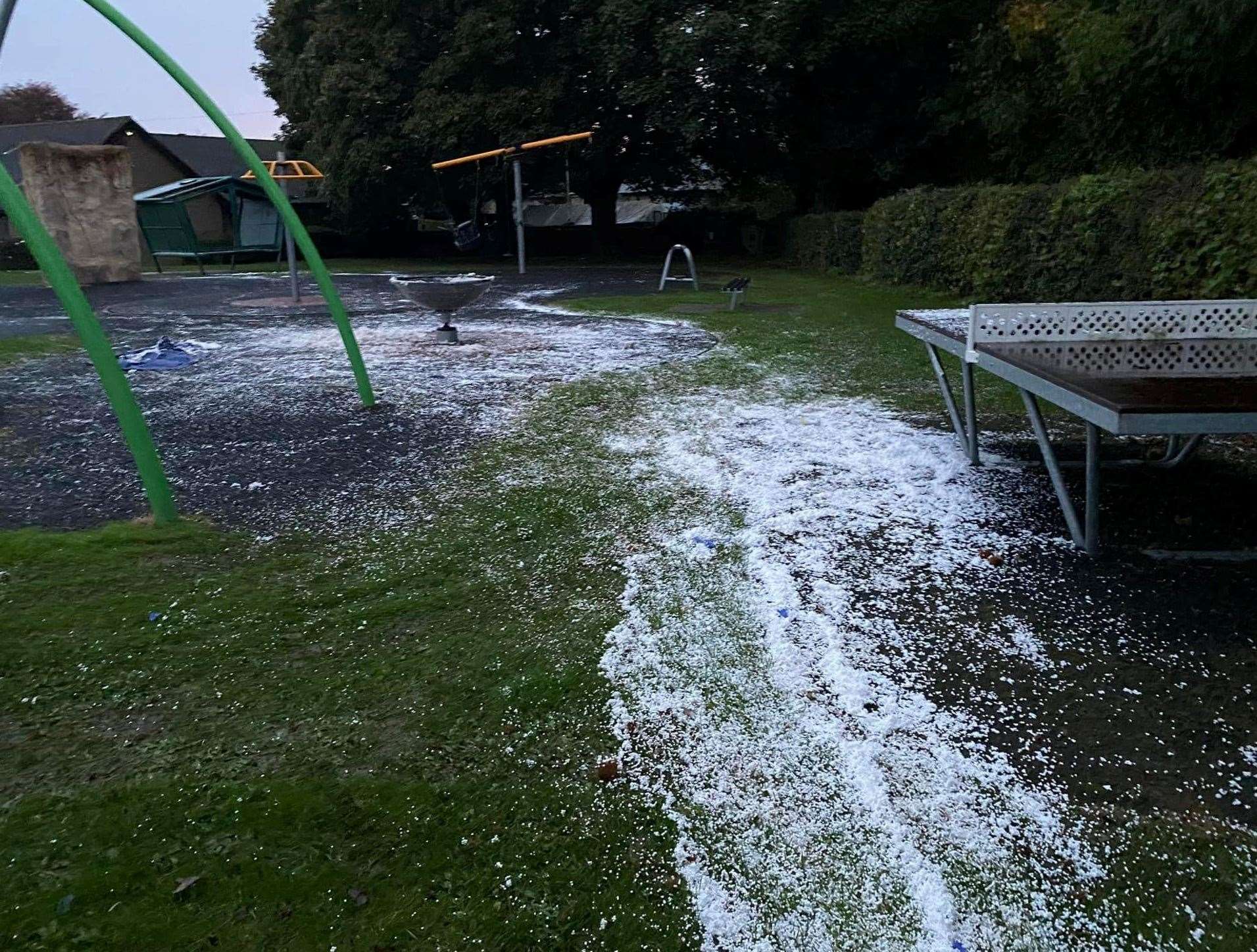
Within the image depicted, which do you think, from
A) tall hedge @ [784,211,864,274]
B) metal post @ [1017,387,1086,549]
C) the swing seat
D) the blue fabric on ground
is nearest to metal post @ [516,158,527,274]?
the swing seat

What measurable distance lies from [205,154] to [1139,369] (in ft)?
148

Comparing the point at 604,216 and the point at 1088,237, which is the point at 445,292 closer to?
the point at 1088,237

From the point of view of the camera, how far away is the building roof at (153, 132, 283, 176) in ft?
131

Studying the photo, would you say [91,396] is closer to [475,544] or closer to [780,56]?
[475,544]

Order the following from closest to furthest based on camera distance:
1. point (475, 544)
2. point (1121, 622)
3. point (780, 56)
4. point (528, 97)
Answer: point (1121, 622) → point (475, 544) → point (780, 56) → point (528, 97)

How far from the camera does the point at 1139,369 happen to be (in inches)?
151

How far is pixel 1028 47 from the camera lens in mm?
16406

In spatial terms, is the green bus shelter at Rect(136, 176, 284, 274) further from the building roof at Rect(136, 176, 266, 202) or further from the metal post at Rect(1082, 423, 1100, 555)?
the metal post at Rect(1082, 423, 1100, 555)

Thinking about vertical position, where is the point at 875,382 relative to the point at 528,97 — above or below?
below

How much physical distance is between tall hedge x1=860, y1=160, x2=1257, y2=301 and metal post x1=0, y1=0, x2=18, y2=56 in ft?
24.7

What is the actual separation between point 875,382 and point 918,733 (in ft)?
16.2

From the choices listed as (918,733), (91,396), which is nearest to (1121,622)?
(918,733)

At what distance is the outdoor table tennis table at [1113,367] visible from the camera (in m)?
2.86

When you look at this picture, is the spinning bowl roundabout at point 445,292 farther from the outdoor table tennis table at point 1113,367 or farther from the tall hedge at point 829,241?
the tall hedge at point 829,241
